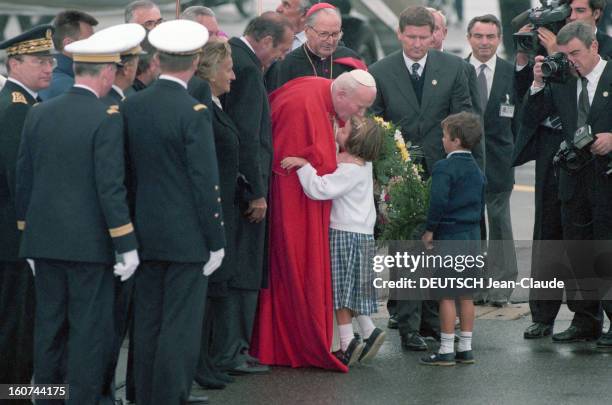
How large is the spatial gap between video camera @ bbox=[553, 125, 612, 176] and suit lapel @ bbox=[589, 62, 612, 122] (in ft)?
0.39

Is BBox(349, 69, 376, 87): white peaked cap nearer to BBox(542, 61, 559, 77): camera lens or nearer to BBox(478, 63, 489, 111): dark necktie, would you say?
BBox(542, 61, 559, 77): camera lens

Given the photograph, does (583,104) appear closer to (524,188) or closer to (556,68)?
(556,68)

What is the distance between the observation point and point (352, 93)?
25.3 feet

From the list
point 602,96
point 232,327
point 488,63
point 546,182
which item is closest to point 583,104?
point 602,96

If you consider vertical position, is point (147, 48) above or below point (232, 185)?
above

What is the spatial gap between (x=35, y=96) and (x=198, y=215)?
1049 millimetres

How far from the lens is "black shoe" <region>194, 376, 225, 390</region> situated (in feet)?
23.7

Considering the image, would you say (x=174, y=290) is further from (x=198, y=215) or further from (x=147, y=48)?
(x=147, y=48)

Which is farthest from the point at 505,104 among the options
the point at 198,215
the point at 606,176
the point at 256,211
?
the point at 198,215

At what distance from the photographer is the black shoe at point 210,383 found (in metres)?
7.23

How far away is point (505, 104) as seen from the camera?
32.7ft

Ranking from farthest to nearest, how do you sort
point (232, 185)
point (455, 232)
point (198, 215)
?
point (455, 232), point (232, 185), point (198, 215)

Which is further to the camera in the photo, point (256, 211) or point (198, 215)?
point (256, 211)

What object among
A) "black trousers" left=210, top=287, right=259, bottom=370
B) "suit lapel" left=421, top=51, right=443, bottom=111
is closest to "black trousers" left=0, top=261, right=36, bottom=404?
"black trousers" left=210, top=287, right=259, bottom=370
